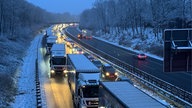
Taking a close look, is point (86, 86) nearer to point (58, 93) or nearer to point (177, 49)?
point (177, 49)

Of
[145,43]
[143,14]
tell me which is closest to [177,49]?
[145,43]

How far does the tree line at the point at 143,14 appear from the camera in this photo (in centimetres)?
8588

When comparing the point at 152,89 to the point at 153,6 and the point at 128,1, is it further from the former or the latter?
the point at 128,1

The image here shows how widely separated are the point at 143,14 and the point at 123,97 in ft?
307

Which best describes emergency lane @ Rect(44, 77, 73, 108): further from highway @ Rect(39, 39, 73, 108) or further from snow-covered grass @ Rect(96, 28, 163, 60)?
A: snow-covered grass @ Rect(96, 28, 163, 60)

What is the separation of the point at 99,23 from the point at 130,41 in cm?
6642

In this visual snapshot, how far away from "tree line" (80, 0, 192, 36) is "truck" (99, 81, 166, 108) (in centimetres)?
5963

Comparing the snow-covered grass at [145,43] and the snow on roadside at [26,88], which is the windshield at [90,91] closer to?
the snow on roadside at [26,88]

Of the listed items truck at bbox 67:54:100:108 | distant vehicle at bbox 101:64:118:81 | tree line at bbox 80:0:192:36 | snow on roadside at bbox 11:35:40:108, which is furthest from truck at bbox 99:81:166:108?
tree line at bbox 80:0:192:36

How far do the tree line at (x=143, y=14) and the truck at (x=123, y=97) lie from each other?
196ft

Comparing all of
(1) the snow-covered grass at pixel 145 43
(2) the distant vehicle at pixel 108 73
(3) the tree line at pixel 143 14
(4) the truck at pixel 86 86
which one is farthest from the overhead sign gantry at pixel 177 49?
(3) the tree line at pixel 143 14

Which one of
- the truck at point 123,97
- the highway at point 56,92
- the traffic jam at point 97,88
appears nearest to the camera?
the truck at point 123,97

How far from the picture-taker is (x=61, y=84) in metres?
45.1

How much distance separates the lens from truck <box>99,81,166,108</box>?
19203 mm
